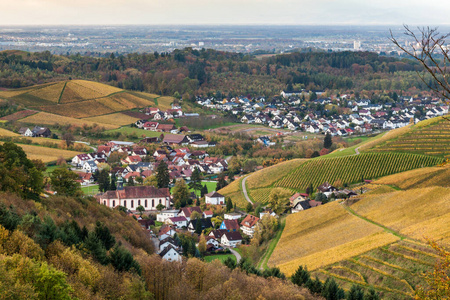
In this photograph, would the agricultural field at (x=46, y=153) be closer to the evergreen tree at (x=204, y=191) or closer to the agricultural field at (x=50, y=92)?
the evergreen tree at (x=204, y=191)

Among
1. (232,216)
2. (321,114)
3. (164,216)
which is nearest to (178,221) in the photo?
(164,216)

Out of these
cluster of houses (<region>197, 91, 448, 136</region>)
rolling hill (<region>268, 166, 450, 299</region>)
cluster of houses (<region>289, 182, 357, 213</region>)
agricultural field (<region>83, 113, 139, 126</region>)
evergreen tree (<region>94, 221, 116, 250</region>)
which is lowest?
cluster of houses (<region>197, 91, 448, 136</region>)

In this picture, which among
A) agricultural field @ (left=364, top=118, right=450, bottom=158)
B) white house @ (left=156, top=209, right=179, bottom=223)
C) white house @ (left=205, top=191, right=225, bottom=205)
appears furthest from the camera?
agricultural field @ (left=364, top=118, right=450, bottom=158)

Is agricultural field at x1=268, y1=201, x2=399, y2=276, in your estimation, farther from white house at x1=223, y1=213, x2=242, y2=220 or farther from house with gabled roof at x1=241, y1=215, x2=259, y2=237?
white house at x1=223, y1=213, x2=242, y2=220

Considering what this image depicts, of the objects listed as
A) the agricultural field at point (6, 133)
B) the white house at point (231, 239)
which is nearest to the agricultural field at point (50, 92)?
the agricultural field at point (6, 133)

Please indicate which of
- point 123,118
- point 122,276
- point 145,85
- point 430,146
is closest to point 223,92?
point 145,85

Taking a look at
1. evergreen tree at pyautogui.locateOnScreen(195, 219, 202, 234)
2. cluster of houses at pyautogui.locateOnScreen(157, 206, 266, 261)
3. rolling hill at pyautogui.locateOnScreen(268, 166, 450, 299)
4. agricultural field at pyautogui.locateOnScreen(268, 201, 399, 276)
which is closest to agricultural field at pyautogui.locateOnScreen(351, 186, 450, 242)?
rolling hill at pyautogui.locateOnScreen(268, 166, 450, 299)
